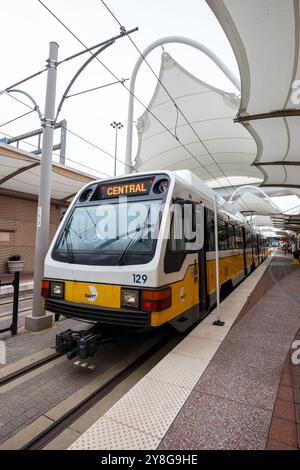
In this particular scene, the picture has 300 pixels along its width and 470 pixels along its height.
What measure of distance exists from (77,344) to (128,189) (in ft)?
7.48

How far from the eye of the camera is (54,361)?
12.1 ft

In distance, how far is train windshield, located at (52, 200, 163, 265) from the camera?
133 inches

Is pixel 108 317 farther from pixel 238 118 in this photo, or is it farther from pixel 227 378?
pixel 238 118

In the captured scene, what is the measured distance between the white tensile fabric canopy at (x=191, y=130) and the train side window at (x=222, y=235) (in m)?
9.70

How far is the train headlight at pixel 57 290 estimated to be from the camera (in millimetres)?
3725

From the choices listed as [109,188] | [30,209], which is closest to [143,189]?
[109,188]

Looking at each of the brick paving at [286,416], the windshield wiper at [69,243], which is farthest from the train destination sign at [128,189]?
the brick paving at [286,416]

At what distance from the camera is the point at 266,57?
17.1 feet

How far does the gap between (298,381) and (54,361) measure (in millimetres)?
3153

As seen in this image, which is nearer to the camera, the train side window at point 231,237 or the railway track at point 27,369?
the railway track at point 27,369

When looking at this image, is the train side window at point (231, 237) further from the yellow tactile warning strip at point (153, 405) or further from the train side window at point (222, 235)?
the yellow tactile warning strip at point (153, 405)

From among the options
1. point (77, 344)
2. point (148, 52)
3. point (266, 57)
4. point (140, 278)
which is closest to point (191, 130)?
point (148, 52)

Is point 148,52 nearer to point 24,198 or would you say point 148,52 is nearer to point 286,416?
point 24,198

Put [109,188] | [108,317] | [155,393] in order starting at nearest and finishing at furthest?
[155,393], [108,317], [109,188]
